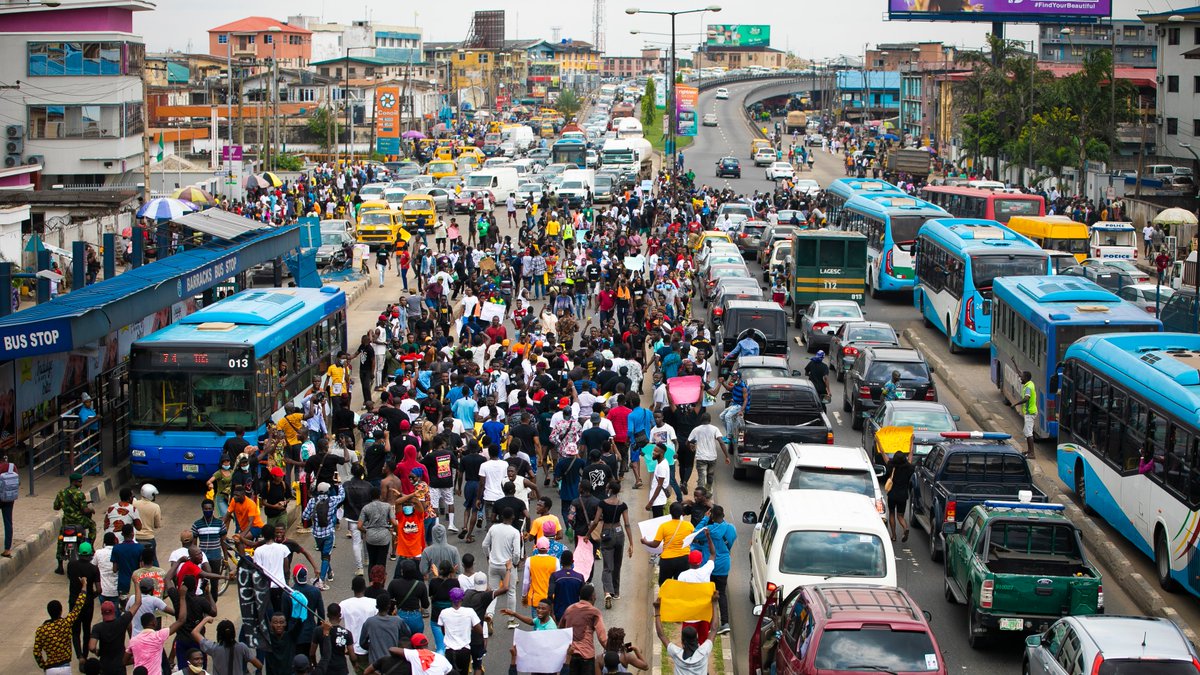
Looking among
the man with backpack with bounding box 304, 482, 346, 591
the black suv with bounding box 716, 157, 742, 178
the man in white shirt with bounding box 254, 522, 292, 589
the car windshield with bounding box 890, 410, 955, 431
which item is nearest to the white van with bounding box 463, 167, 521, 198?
the black suv with bounding box 716, 157, 742, 178

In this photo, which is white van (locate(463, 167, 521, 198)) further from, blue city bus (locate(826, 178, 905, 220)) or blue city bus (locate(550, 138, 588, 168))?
blue city bus (locate(550, 138, 588, 168))

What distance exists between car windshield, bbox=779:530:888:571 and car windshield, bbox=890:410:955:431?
25.5ft

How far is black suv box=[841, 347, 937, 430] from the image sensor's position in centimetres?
2630

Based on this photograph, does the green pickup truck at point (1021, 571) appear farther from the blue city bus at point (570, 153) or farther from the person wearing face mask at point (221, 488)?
the blue city bus at point (570, 153)

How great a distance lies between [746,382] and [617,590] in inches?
289

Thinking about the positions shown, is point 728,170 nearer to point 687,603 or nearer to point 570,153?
point 570,153

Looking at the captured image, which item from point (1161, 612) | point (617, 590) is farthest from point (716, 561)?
point (1161, 612)

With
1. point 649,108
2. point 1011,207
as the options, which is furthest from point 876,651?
point 649,108

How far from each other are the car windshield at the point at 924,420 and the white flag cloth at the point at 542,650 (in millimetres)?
10781

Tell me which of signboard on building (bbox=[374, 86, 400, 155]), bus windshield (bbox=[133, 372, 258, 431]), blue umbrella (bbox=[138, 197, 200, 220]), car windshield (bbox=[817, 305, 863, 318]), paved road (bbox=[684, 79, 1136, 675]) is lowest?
paved road (bbox=[684, 79, 1136, 675])

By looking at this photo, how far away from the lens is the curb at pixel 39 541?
1855 centimetres

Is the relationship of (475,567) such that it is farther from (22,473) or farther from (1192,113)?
(1192,113)

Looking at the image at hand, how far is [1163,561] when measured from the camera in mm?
17875

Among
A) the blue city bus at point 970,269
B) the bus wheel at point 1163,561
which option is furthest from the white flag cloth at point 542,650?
the blue city bus at point 970,269
